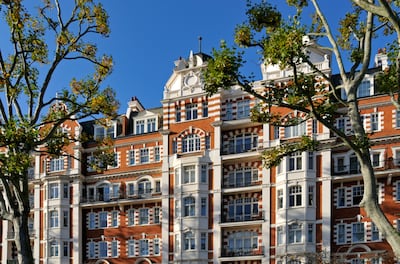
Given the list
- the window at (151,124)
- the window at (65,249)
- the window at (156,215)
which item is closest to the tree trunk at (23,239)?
the window at (156,215)

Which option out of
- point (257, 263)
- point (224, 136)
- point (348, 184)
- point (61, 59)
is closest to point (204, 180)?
point (224, 136)

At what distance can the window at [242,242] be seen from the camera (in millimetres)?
40125

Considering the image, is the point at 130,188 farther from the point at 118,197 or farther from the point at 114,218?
the point at 114,218

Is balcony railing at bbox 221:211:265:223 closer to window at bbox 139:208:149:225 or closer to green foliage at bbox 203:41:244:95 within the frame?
window at bbox 139:208:149:225

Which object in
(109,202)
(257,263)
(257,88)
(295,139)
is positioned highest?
(257,88)

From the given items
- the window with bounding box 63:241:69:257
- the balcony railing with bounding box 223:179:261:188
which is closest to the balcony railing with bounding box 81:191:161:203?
the window with bounding box 63:241:69:257

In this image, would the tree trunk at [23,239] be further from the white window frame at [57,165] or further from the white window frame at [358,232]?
the white window frame at [57,165]

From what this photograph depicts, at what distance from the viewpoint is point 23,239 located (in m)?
15.5

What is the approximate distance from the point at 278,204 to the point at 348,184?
4395mm

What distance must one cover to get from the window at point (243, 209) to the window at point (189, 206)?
2.46 metres

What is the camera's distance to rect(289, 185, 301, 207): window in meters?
38.3

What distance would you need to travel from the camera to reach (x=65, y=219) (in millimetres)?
46188

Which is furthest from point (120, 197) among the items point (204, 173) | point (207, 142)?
point (207, 142)

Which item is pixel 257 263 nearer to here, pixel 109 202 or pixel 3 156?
pixel 109 202
